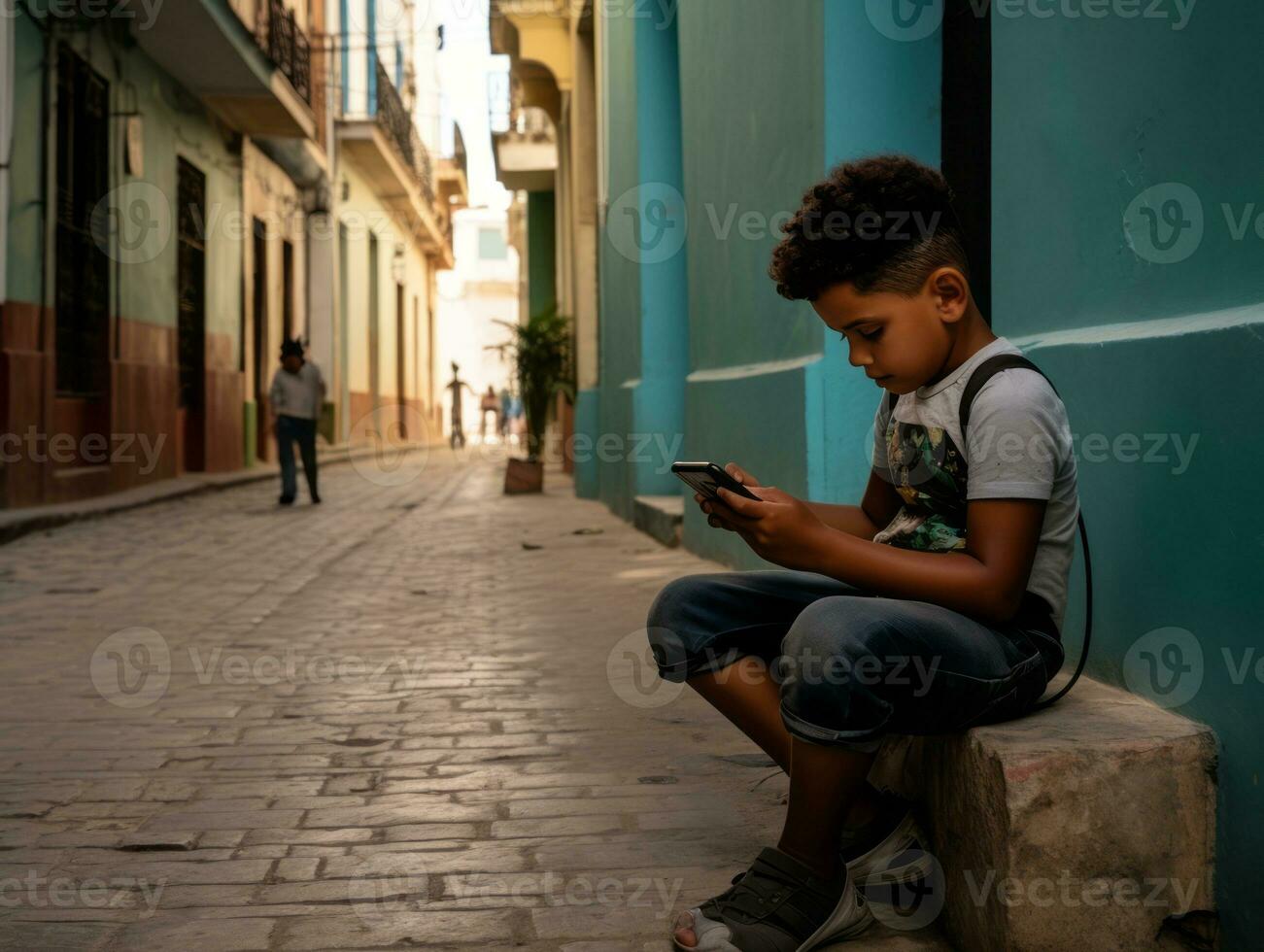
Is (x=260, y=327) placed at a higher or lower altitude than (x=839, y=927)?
higher

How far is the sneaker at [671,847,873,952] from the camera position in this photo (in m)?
2.20

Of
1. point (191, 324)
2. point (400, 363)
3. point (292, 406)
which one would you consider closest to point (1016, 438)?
point (292, 406)

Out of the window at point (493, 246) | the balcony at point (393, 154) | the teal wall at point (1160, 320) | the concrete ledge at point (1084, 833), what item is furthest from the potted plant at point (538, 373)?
the window at point (493, 246)

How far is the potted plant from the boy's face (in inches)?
481

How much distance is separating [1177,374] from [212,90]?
15402 mm

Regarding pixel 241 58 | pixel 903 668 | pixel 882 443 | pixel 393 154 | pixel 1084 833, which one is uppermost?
pixel 393 154

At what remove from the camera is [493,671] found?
480 centimetres

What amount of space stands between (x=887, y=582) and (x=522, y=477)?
1238 cm

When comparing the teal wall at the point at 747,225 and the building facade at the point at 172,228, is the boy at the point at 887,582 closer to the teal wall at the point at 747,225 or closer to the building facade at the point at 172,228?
the teal wall at the point at 747,225

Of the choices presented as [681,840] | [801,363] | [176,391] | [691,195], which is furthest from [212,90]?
[681,840]

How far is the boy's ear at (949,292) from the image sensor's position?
7.68ft

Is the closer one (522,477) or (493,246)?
(522,477)

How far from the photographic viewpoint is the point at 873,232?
229 centimetres

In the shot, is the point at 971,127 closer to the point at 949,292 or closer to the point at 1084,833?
the point at 949,292
